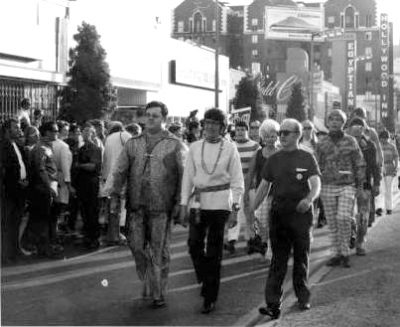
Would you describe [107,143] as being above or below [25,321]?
above

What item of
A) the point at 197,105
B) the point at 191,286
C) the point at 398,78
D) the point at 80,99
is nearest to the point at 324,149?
the point at 191,286

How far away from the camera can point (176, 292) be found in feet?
25.5

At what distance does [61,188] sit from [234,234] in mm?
2415

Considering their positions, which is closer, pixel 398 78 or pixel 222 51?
pixel 222 51

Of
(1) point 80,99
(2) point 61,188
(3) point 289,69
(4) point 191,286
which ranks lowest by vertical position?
(4) point 191,286

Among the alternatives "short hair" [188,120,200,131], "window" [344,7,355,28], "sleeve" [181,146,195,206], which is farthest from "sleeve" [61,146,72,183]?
"window" [344,7,355,28]

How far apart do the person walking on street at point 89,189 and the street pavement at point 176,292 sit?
0.36 m

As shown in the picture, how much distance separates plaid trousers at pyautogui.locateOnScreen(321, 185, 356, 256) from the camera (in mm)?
9328

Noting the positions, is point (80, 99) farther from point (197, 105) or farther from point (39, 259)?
point (197, 105)

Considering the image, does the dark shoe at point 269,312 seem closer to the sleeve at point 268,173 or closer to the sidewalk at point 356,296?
the sidewalk at point 356,296

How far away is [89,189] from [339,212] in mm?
3566

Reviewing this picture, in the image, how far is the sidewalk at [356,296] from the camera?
6.55 m

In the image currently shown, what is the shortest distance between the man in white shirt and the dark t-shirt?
3856 millimetres

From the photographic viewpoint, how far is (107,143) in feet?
35.9
